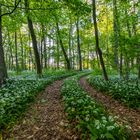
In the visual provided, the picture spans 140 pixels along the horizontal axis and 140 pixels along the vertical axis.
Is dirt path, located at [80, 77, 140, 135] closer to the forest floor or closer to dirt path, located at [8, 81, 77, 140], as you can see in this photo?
the forest floor

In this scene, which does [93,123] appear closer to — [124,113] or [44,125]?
[44,125]

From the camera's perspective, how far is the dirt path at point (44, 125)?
6.45 meters

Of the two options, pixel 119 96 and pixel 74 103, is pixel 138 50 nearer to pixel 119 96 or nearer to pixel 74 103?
pixel 119 96

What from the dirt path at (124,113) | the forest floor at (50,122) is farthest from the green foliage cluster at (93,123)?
the dirt path at (124,113)

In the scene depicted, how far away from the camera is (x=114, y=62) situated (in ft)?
80.6

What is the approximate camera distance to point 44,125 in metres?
7.36

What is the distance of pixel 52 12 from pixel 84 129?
9.19 meters

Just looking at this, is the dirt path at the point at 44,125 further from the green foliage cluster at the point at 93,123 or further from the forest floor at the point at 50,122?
the green foliage cluster at the point at 93,123

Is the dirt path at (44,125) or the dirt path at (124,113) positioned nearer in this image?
the dirt path at (44,125)

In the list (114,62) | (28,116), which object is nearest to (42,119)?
(28,116)

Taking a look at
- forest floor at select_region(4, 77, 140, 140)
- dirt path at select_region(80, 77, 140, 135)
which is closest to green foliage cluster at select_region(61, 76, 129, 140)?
forest floor at select_region(4, 77, 140, 140)

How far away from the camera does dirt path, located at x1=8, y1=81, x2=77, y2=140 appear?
6449 mm

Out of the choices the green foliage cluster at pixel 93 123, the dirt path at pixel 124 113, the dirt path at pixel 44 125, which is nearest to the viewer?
the green foliage cluster at pixel 93 123

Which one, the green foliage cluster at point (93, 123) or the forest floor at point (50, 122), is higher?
the green foliage cluster at point (93, 123)
